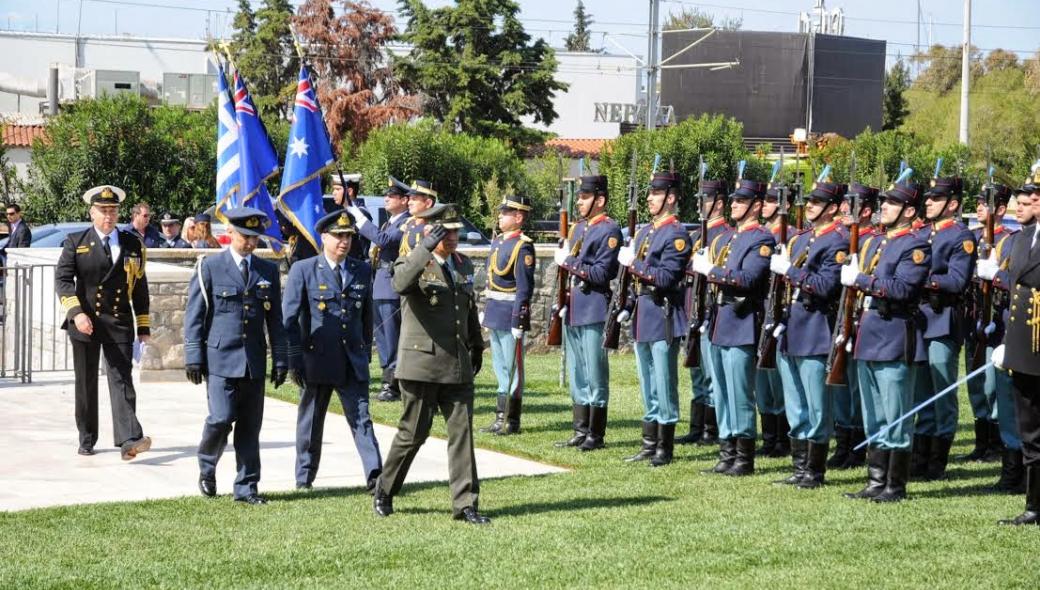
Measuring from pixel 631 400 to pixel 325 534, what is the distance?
267 inches

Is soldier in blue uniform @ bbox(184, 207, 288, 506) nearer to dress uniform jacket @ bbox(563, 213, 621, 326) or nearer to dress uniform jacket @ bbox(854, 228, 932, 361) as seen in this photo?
dress uniform jacket @ bbox(563, 213, 621, 326)

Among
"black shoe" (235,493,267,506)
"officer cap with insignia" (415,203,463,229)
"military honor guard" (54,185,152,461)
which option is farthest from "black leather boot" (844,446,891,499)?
"military honor guard" (54,185,152,461)

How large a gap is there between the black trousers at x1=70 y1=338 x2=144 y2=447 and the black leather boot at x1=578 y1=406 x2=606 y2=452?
345 centimetres

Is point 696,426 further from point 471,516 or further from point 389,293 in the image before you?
point 471,516

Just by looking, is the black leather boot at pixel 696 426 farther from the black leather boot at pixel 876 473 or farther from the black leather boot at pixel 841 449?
the black leather boot at pixel 876 473

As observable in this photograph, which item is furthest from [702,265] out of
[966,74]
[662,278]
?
[966,74]

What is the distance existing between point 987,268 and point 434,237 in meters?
4.27

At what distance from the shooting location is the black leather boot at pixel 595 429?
37.4ft

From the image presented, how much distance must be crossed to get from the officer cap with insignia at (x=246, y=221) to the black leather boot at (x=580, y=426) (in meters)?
3.38

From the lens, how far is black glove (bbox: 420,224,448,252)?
8.24 meters

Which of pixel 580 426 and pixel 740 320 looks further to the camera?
pixel 580 426

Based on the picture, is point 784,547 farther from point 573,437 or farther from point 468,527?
point 573,437

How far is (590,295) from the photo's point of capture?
37.7ft

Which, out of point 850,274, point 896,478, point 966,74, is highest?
point 966,74
